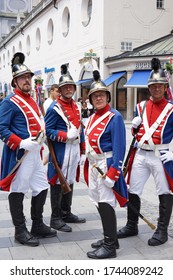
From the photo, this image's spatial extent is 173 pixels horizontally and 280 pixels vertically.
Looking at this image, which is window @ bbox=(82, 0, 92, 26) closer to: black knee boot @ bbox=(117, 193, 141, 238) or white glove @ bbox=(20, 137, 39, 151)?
black knee boot @ bbox=(117, 193, 141, 238)

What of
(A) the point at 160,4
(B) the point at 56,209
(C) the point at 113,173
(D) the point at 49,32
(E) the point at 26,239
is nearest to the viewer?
(C) the point at 113,173

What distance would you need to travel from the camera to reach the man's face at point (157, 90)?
12.7 ft

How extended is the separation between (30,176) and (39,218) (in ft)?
1.87

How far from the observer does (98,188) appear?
3623 millimetres

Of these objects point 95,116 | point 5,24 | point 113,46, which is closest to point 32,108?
point 95,116

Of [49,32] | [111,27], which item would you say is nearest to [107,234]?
[111,27]

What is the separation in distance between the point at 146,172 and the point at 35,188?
124 cm

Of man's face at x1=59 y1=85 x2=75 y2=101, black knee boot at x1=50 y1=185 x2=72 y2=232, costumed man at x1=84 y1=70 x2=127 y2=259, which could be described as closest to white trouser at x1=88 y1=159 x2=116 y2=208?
costumed man at x1=84 y1=70 x2=127 y2=259

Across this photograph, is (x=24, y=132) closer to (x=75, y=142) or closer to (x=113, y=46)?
(x=75, y=142)

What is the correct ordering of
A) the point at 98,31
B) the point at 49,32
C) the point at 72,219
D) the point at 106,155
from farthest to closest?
the point at 49,32 → the point at 98,31 → the point at 72,219 → the point at 106,155

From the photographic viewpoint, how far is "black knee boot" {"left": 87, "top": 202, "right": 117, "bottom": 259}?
11.7 ft

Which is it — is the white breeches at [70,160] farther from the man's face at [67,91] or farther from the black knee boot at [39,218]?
the man's face at [67,91]

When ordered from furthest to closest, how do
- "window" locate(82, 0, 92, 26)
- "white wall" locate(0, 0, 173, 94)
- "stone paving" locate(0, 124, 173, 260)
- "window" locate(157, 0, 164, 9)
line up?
"window" locate(82, 0, 92, 26) → "window" locate(157, 0, 164, 9) → "white wall" locate(0, 0, 173, 94) → "stone paving" locate(0, 124, 173, 260)

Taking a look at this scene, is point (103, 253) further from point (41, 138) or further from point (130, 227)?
point (41, 138)
